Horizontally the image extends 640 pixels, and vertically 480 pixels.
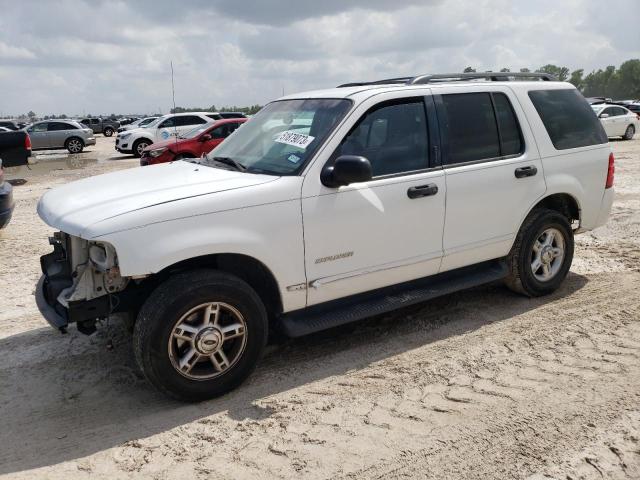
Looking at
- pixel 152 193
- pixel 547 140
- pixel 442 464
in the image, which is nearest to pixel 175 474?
pixel 442 464

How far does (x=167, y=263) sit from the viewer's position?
3.32m

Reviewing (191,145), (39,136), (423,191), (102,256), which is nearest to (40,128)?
(39,136)

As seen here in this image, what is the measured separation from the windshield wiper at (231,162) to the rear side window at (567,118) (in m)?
2.76

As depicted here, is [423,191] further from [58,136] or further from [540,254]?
[58,136]

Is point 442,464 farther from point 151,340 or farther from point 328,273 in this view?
point 151,340

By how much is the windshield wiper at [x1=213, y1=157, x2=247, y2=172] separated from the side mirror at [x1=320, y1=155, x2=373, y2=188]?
2.20ft

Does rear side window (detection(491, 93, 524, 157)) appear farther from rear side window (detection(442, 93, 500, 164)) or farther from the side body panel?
the side body panel

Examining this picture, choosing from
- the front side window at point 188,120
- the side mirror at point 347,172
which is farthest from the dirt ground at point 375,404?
the front side window at point 188,120

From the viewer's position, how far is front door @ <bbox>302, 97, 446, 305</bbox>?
3836 millimetres

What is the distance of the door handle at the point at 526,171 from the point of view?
478 cm

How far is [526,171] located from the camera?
4824 millimetres

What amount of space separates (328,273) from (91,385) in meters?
1.82

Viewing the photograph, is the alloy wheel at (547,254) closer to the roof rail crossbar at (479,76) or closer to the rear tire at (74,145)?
the roof rail crossbar at (479,76)

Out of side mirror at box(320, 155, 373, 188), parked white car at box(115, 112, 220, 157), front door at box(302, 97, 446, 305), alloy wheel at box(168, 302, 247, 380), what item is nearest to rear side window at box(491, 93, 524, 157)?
front door at box(302, 97, 446, 305)
